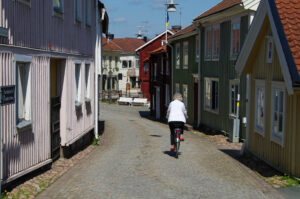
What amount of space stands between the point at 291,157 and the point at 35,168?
5.23 meters

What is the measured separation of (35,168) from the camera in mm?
9289

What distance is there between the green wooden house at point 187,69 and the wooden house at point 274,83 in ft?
41.5

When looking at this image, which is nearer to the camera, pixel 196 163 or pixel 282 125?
pixel 282 125

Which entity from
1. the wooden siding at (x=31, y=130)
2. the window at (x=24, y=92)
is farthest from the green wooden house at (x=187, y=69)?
→ the window at (x=24, y=92)

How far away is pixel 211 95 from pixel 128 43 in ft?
196

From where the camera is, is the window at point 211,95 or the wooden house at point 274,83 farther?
the window at point 211,95

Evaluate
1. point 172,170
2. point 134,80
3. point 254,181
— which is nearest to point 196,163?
point 172,170

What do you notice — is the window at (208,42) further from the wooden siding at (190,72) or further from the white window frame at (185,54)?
the white window frame at (185,54)

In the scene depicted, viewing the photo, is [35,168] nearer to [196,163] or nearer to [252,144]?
[196,163]

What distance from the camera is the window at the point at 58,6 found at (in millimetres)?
11062

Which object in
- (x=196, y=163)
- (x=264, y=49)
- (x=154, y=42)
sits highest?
(x=154, y=42)

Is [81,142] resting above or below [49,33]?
below

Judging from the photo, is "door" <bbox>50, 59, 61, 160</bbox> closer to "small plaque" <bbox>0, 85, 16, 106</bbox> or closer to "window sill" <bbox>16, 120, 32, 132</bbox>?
"window sill" <bbox>16, 120, 32, 132</bbox>

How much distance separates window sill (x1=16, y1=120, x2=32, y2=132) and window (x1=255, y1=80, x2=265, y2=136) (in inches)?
228
